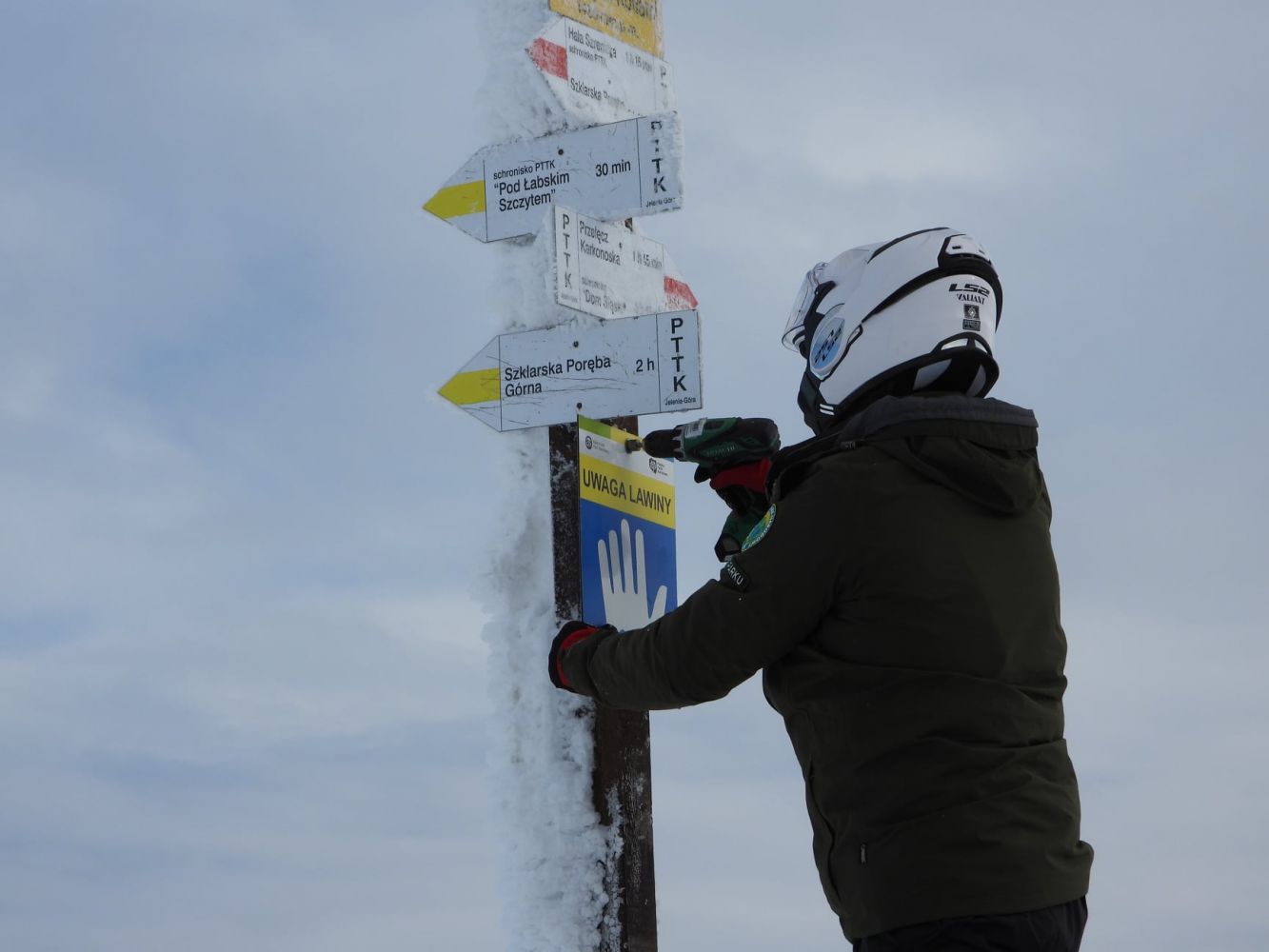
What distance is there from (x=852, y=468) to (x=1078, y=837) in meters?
0.77

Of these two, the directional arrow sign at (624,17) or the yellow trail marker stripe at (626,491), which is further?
the directional arrow sign at (624,17)

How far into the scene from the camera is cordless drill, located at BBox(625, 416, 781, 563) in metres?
3.31

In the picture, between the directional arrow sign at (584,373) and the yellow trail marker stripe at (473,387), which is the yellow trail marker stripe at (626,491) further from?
the yellow trail marker stripe at (473,387)

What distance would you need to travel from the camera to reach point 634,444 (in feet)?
11.9

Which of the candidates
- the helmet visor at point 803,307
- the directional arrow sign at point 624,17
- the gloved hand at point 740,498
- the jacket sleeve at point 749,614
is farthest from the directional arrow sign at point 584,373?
the jacket sleeve at point 749,614

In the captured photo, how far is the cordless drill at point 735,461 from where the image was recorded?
331cm

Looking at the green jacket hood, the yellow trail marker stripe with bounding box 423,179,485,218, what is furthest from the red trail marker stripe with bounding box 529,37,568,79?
the green jacket hood

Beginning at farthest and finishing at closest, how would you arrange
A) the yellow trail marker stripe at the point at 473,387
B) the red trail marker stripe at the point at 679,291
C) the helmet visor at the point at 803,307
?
the red trail marker stripe at the point at 679,291 → the yellow trail marker stripe at the point at 473,387 → the helmet visor at the point at 803,307

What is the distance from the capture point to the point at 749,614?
7.82 ft

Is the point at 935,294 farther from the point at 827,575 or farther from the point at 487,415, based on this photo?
the point at 487,415

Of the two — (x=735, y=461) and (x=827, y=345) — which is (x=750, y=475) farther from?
(x=827, y=345)

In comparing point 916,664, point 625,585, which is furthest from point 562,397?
point 916,664

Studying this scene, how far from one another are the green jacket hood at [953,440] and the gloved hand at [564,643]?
0.84 m

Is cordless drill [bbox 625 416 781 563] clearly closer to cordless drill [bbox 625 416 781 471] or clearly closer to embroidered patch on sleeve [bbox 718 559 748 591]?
cordless drill [bbox 625 416 781 471]
